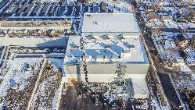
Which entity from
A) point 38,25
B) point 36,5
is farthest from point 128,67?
point 36,5

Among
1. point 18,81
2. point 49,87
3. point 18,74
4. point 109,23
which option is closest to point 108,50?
point 109,23

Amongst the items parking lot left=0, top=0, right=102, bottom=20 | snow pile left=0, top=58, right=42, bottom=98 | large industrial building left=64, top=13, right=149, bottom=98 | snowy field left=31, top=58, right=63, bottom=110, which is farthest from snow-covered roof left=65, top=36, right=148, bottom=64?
parking lot left=0, top=0, right=102, bottom=20

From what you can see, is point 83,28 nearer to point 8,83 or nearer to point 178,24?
point 8,83

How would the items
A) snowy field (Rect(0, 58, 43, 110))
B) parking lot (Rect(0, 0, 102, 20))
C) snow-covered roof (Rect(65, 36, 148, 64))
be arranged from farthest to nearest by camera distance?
parking lot (Rect(0, 0, 102, 20))
snow-covered roof (Rect(65, 36, 148, 64))
snowy field (Rect(0, 58, 43, 110))

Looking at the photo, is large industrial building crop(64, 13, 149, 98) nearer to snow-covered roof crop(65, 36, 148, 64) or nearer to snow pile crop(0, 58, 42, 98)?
snow-covered roof crop(65, 36, 148, 64)

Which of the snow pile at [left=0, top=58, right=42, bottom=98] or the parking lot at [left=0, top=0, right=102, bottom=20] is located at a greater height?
the snow pile at [left=0, top=58, right=42, bottom=98]

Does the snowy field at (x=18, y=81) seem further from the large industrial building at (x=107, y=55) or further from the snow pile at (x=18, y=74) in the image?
the large industrial building at (x=107, y=55)

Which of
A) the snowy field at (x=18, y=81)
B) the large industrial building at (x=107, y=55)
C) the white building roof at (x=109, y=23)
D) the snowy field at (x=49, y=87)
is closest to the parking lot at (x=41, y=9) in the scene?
the white building roof at (x=109, y=23)
